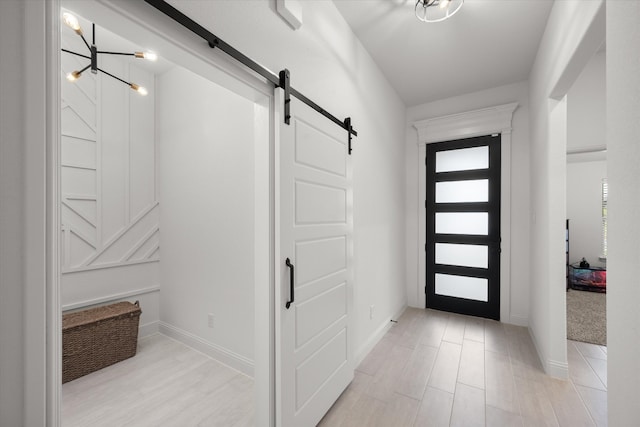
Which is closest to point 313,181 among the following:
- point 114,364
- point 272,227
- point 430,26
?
point 272,227

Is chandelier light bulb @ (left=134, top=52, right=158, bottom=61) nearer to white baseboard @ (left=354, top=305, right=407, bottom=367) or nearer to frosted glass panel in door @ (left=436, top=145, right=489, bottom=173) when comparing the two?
white baseboard @ (left=354, top=305, right=407, bottom=367)

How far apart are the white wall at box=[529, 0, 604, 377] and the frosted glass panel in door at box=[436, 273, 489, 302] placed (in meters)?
0.84

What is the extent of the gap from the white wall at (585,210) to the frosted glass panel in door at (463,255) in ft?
11.2

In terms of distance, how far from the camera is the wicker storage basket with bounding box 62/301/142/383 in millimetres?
2268

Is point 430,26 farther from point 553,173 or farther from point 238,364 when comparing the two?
point 238,364

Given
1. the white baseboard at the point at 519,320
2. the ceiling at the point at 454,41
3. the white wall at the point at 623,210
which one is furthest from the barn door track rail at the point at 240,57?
the white baseboard at the point at 519,320

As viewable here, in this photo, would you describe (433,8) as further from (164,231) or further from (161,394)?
(161,394)

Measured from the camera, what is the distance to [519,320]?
3.43 metres

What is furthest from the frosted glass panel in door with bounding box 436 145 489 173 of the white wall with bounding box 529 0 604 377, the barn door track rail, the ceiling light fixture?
the barn door track rail

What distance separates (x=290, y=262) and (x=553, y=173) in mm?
2330

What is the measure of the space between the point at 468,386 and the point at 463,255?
2016mm

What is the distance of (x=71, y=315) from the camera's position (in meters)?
2.50

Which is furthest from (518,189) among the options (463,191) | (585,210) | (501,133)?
(585,210)

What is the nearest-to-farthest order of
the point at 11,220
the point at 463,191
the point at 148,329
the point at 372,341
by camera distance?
1. the point at 11,220
2. the point at 372,341
3. the point at 148,329
4. the point at 463,191
